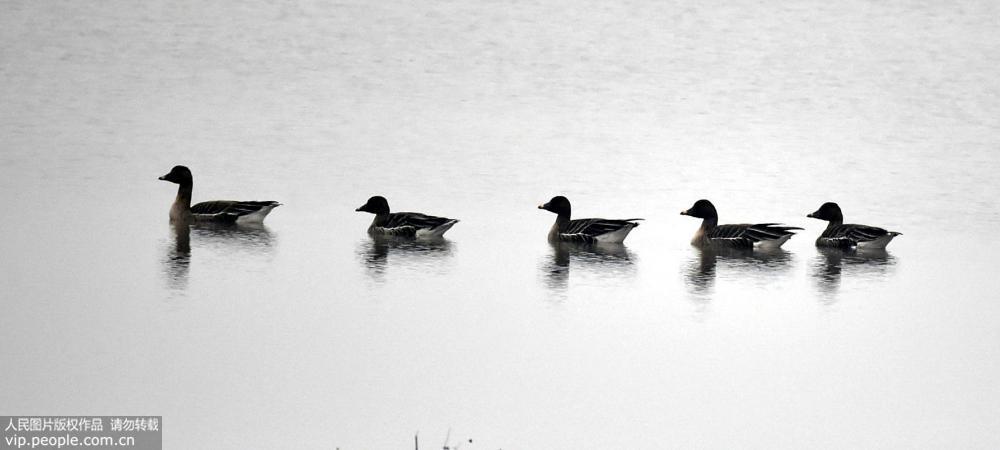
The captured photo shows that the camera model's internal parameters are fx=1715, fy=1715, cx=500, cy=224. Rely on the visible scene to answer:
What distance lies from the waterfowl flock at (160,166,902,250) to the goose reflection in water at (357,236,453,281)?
0.66ft

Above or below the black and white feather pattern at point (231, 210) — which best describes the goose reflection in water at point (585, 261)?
below

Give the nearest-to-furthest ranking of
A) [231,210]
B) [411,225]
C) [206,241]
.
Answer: [206,241], [411,225], [231,210]

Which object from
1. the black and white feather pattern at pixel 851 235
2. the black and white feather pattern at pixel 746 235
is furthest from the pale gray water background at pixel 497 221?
the black and white feather pattern at pixel 746 235

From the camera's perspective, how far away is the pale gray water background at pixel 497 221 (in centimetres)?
1120

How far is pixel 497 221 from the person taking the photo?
778 inches

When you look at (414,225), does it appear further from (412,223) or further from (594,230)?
(594,230)

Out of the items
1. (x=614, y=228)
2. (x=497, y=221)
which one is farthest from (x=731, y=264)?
(x=497, y=221)

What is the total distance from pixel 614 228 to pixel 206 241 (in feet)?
14.1

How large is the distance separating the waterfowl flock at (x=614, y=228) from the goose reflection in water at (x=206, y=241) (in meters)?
0.26

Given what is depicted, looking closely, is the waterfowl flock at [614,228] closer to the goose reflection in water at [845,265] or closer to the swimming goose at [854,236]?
the swimming goose at [854,236]

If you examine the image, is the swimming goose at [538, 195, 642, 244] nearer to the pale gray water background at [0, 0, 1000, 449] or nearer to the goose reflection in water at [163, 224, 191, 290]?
the pale gray water background at [0, 0, 1000, 449]

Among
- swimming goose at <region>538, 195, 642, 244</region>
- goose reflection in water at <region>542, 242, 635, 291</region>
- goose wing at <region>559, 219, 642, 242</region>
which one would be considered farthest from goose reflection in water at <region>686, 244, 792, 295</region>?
goose wing at <region>559, 219, 642, 242</region>

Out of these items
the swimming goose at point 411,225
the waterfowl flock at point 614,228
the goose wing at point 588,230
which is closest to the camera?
the waterfowl flock at point 614,228

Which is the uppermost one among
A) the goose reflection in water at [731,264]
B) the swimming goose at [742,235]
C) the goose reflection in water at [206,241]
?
the swimming goose at [742,235]
